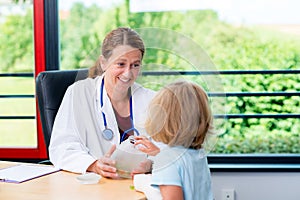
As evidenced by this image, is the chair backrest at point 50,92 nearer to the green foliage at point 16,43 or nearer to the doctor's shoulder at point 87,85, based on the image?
the doctor's shoulder at point 87,85

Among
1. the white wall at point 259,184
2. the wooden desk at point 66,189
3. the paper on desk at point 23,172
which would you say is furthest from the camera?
the white wall at point 259,184

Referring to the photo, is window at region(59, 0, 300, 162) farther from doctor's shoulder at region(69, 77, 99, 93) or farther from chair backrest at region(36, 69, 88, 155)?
doctor's shoulder at region(69, 77, 99, 93)

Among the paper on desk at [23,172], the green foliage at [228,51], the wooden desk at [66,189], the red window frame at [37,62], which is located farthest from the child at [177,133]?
the red window frame at [37,62]

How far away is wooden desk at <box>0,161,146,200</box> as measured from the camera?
1.77 metres

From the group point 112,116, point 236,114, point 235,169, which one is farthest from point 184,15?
point 112,116

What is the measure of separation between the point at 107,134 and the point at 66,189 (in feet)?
0.73

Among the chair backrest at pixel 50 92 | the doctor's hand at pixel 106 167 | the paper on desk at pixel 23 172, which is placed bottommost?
the paper on desk at pixel 23 172

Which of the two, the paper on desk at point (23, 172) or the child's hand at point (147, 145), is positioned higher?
the child's hand at point (147, 145)

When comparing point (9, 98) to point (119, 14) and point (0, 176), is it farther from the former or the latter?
point (0, 176)

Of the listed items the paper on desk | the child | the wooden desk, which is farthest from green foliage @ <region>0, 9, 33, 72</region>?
the child

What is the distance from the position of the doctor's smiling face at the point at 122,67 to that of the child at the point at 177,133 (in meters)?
0.10

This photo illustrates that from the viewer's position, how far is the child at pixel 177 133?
167 cm

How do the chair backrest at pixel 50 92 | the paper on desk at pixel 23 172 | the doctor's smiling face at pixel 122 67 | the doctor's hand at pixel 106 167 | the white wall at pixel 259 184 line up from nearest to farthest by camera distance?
the doctor's smiling face at pixel 122 67, the doctor's hand at pixel 106 167, the paper on desk at pixel 23 172, the chair backrest at pixel 50 92, the white wall at pixel 259 184

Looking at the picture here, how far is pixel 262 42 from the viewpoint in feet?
10.3
